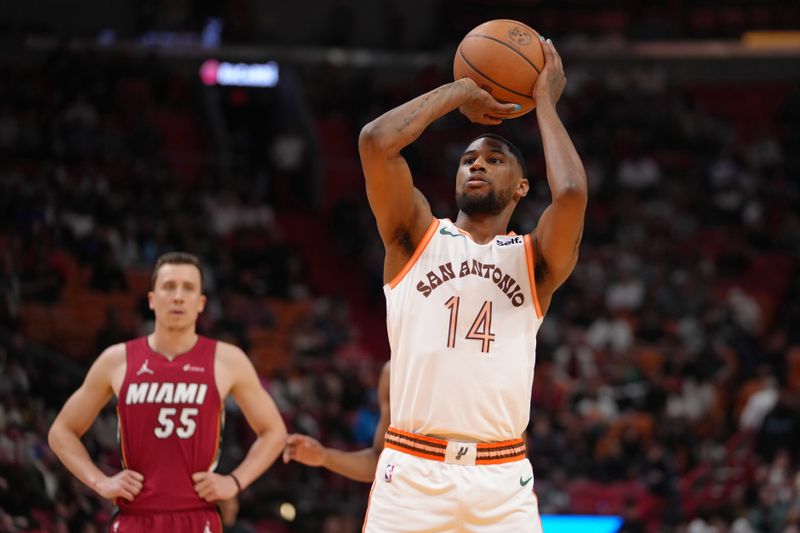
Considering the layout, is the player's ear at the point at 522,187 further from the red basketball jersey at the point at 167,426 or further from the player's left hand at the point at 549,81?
the red basketball jersey at the point at 167,426

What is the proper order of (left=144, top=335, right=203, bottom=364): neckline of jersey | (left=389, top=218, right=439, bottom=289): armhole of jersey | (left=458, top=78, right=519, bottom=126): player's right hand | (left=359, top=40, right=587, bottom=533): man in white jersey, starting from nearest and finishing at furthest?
(left=359, top=40, right=587, bottom=533): man in white jersey, (left=389, top=218, right=439, bottom=289): armhole of jersey, (left=458, top=78, right=519, bottom=126): player's right hand, (left=144, top=335, right=203, bottom=364): neckline of jersey

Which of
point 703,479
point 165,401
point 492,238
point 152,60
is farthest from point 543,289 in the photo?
point 152,60

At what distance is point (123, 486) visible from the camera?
5.22m

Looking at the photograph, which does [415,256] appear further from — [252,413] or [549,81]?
[252,413]

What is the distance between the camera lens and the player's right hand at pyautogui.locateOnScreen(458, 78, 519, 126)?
4469 mm

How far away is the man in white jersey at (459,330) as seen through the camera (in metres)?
4.14

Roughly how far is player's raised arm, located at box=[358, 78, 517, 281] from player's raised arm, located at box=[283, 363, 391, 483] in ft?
4.49

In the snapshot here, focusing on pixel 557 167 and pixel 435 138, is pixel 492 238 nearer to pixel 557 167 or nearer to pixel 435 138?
pixel 557 167

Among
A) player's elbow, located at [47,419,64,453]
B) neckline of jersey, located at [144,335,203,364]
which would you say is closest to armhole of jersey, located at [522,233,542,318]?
neckline of jersey, located at [144,335,203,364]

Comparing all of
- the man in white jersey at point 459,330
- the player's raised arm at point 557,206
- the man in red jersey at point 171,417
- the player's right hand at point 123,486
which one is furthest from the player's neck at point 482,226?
the player's right hand at point 123,486

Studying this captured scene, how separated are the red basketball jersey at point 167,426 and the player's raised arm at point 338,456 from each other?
38 cm

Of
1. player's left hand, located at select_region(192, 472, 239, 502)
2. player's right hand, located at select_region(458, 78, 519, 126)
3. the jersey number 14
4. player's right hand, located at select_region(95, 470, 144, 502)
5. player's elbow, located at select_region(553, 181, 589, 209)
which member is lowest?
player's right hand, located at select_region(95, 470, 144, 502)

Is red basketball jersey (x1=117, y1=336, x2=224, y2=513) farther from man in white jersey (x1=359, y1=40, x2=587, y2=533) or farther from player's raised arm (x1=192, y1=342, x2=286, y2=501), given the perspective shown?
man in white jersey (x1=359, y1=40, x2=587, y2=533)

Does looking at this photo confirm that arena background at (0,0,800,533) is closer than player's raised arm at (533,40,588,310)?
No
